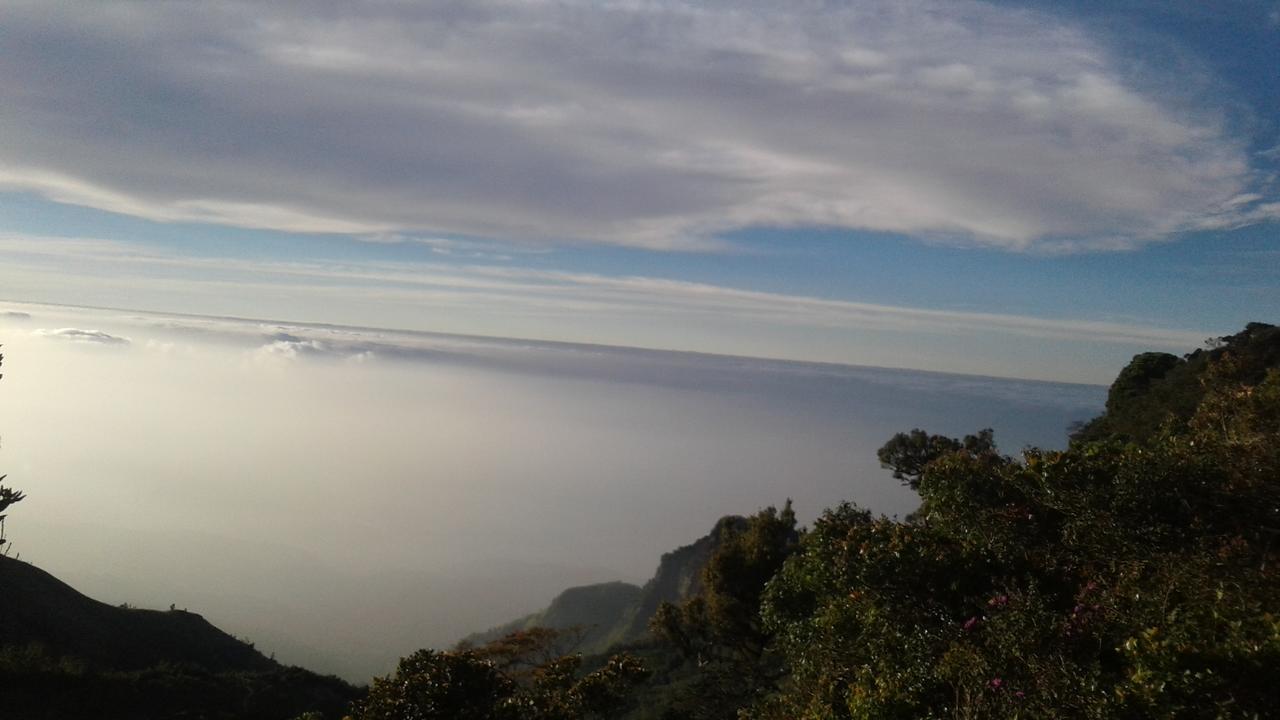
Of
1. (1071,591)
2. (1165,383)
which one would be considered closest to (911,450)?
(1165,383)

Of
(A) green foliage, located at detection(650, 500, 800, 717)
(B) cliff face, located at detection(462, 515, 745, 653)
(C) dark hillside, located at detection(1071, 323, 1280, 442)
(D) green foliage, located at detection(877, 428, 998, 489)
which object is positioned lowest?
(B) cliff face, located at detection(462, 515, 745, 653)

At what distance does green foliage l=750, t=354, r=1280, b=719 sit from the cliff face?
119 feet

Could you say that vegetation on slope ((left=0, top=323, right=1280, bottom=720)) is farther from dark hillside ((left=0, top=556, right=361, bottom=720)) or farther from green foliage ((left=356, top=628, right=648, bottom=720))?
dark hillside ((left=0, top=556, right=361, bottom=720))

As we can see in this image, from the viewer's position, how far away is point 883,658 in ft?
27.9

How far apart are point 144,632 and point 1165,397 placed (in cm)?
3860

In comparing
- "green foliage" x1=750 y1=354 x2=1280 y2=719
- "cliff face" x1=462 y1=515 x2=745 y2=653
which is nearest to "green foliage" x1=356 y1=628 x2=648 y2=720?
"green foliage" x1=750 y1=354 x2=1280 y2=719

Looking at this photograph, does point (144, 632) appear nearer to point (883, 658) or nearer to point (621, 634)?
point (883, 658)

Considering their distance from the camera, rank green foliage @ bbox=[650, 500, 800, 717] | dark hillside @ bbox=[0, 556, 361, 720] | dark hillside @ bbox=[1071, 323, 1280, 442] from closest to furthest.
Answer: dark hillside @ bbox=[0, 556, 361, 720]
green foliage @ bbox=[650, 500, 800, 717]
dark hillside @ bbox=[1071, 323, 1280, 442]

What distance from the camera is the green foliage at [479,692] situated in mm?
9875

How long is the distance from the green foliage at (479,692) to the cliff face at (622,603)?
35.1 meters

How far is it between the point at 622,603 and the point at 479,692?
204 ft

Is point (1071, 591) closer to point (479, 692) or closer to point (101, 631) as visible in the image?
point (479, 692)

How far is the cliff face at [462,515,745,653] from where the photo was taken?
53875mm

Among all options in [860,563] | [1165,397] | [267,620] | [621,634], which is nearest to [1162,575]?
[860,563]
